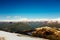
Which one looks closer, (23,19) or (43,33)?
(43,33)

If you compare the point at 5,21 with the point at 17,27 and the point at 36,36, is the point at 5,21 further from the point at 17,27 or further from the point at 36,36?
the point at 36,36

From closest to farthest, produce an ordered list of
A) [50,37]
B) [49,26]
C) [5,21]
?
[50,37] → [49,26] → [5,21]

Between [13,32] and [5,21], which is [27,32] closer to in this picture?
[13,32]

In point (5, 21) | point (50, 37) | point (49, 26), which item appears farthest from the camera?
point (5, 21)

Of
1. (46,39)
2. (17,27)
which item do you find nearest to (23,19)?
(17,27)

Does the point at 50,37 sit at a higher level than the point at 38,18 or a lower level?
lower

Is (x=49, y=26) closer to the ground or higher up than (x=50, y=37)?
higher up

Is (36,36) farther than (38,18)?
No

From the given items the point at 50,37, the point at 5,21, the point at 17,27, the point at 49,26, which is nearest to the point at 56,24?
the point at 49,26
